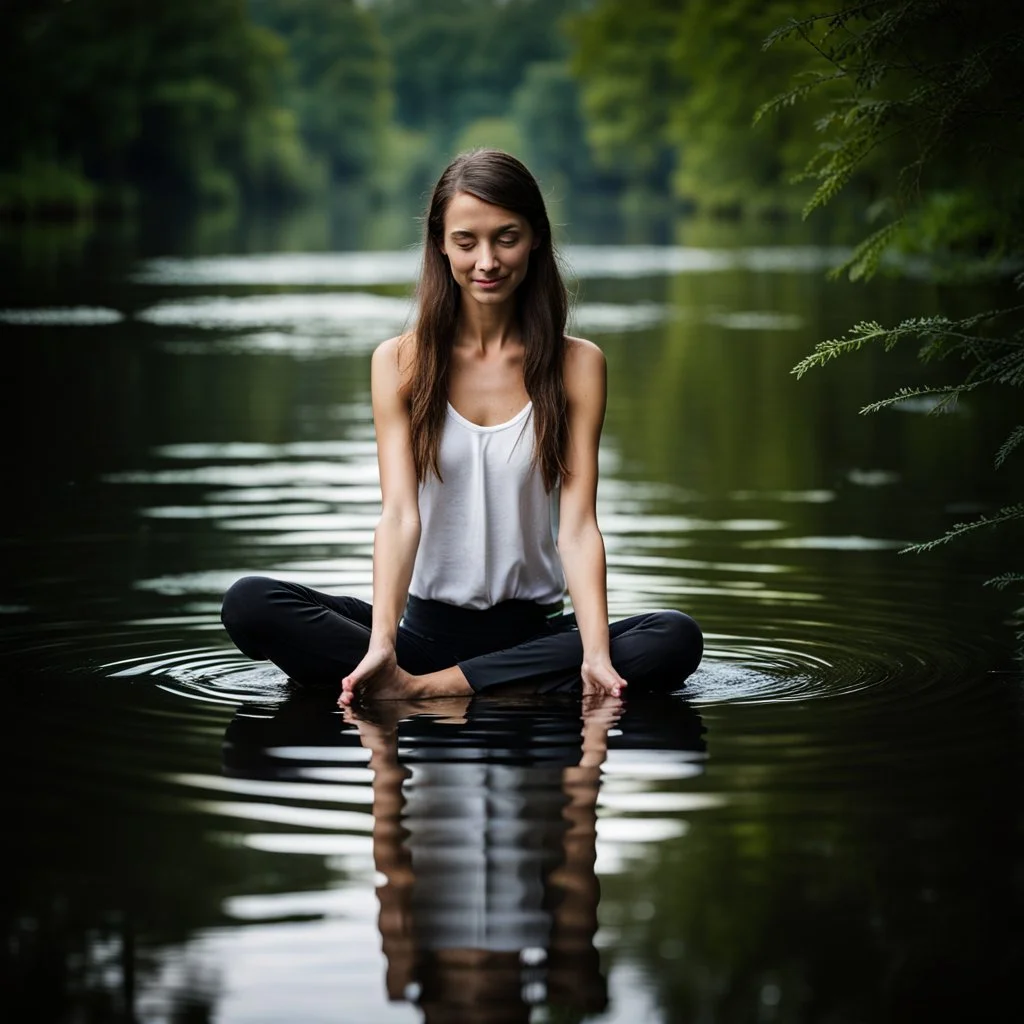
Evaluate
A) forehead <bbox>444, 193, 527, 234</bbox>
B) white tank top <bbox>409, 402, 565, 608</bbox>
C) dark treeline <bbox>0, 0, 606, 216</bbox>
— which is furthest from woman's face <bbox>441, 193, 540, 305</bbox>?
dark treeline <bbox>0, 0, 606, 216</bbox>

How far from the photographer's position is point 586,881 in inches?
153

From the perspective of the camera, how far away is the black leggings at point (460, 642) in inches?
219

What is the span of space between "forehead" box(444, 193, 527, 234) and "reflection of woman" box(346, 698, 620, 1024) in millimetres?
1310

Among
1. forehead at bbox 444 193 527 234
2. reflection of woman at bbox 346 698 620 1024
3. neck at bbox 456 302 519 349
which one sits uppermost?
forehead at bbox 444 193 527 234

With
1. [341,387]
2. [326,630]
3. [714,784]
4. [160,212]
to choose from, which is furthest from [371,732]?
[160,212]

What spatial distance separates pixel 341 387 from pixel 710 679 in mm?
10094

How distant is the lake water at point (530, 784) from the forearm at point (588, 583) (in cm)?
19

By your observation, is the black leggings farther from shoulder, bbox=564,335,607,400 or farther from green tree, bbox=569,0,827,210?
green tree, bbox=569,0,827,210

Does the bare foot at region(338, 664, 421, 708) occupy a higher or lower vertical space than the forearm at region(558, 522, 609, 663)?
lower

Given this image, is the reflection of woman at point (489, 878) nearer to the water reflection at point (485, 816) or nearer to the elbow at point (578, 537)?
the water reflection at point (485, 816)

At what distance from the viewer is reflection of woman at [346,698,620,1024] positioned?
131 inches

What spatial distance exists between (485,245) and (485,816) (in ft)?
5.57

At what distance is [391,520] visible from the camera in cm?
549

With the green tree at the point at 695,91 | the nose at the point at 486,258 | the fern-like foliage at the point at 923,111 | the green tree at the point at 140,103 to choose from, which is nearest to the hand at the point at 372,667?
the nose at the point at 486,258
